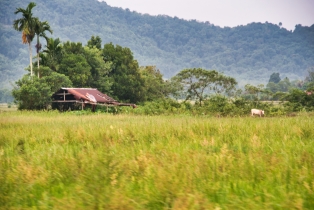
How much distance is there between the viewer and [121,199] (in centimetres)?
380

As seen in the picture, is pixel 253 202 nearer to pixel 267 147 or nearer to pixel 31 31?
pixel 267 147

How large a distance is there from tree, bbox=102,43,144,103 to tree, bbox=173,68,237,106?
7.19 meters

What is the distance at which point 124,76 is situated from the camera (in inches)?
2183

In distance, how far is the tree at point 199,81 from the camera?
5791 cm

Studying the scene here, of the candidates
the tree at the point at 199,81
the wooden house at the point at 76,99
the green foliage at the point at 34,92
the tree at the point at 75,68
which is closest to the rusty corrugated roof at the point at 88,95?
the wooden house at the point at 76,99

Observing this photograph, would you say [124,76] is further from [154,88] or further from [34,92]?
[34,92]

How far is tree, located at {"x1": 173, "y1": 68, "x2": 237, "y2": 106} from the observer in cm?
5791

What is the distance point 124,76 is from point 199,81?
1241 centimetres

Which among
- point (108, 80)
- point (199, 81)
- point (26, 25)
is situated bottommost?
point (108, 80)

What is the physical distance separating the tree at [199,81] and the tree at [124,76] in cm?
719

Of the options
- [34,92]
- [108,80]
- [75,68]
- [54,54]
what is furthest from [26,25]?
[108,80]

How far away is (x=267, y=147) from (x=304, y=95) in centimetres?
4225

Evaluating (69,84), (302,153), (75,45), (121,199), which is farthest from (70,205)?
(75,45)

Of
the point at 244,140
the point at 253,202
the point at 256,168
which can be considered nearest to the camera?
the point at 253,202
